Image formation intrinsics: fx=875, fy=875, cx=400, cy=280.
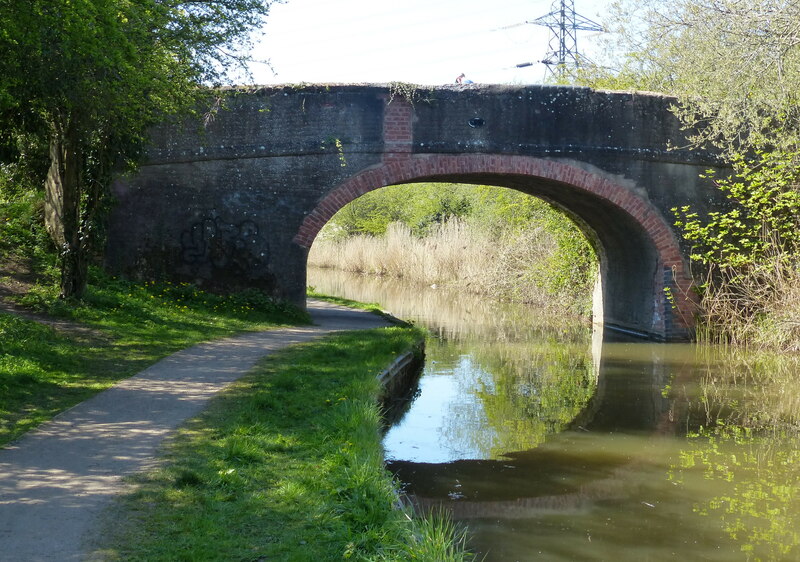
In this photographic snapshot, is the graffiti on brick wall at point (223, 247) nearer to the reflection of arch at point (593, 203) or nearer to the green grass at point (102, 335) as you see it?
the green grass at point (102, 335)

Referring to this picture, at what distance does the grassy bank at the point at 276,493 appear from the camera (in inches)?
173

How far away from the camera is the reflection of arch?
49.4 ft

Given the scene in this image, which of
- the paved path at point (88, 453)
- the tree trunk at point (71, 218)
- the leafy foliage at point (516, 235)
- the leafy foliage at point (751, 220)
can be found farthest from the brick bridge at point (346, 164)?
the paved path at point (88, 453)

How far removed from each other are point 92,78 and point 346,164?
6.21 metres

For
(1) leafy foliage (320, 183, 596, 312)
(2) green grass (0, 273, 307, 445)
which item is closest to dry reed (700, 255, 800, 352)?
(1) leafy foliage (320, 183, 596, 312)

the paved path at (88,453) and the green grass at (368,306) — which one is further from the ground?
the green grass at (368,306)

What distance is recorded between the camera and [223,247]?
1511cm

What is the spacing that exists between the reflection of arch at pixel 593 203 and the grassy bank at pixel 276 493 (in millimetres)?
7553

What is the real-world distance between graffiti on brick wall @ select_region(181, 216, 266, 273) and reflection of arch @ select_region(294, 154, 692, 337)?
775 mm

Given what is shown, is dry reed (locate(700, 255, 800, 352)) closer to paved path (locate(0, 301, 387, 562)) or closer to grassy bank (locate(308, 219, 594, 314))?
grassy bank (locate(308, 219, 594, 314))

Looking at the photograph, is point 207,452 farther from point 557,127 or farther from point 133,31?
point 557,127

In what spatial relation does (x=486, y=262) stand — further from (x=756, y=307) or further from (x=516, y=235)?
(x=756, y=307)

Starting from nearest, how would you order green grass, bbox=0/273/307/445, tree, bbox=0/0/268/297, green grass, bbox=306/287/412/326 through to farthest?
green grass, bbox=0/273/307/445 < tree, bbox=0/0/268/297 < green grass, bbox=306/287/412/326

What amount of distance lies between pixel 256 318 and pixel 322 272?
2610 centimetres
